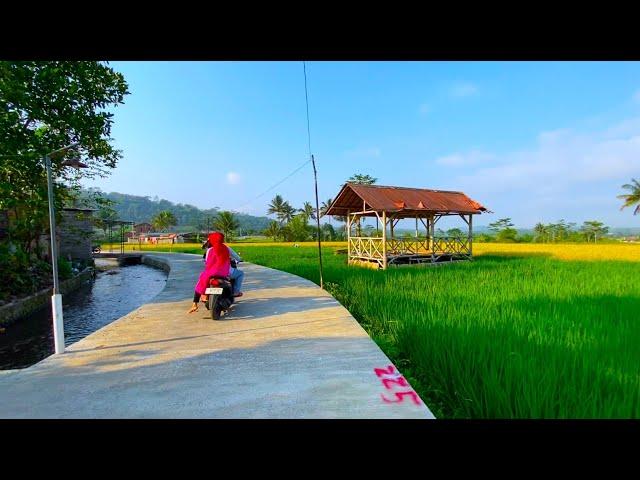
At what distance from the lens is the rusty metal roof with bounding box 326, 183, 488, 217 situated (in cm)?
1173

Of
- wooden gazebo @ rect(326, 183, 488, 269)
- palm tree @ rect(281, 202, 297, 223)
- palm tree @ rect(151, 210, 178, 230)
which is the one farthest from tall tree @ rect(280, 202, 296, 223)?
wooden gazebo @ rect(326, 183, 488, 269)

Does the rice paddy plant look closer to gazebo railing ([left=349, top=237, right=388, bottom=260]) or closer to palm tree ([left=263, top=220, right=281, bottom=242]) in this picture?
gazebo railing ([left=349, top=237, right=388, bottom=260])

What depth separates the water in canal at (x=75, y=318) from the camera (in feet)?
15.4

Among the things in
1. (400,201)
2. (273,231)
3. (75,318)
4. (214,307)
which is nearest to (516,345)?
(214,307)

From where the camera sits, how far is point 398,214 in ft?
44.0

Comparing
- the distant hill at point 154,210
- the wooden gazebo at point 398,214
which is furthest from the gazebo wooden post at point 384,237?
the distant hill at point 154,210

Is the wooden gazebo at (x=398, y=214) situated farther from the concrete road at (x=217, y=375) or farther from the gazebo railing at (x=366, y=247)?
the concrete road at (x=217, y=375)

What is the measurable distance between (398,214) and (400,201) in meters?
1.16

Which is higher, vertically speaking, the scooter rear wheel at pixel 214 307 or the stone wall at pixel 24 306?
the scooter rear wheel at pixel 214 307

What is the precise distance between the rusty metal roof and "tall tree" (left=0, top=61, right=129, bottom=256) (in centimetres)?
829

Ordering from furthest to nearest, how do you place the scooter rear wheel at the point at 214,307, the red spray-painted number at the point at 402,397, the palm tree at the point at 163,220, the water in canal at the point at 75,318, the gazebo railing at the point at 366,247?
the palm tree at the point at 163,220, the gazebo railing at the point at 366,247, the water in canal at the point at 75,318, the scooter rear wheel at the point at 214,307, the red spray-painted number at the point at 402,397
